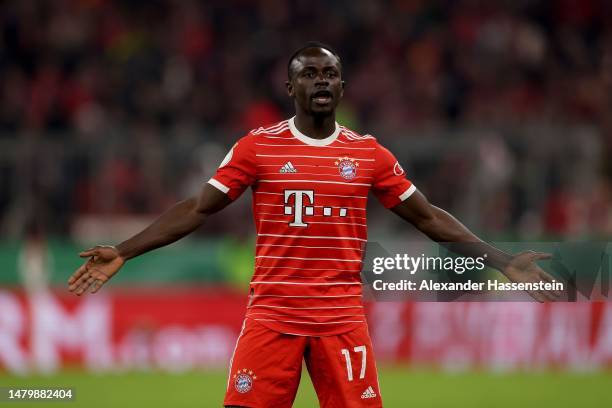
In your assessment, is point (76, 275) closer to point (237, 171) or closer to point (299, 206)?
point (237, 171)

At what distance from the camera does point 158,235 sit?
5945 mm

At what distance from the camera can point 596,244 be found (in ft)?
22.0

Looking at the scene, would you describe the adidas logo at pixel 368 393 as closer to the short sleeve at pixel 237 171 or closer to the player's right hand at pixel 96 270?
the short sleeve at pixel 237 171

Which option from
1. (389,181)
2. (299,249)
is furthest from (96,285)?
(389,181)

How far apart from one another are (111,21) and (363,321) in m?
12.2

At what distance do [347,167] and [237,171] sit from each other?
0.53m

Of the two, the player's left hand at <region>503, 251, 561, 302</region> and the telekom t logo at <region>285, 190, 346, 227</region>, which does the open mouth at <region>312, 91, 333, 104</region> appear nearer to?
the telekom t logo at <region>285, 190, 346, 227</region>

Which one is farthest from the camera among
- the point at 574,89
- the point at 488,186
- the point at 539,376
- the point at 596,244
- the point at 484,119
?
the point at 574,89

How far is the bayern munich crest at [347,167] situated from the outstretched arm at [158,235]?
555 millimetres

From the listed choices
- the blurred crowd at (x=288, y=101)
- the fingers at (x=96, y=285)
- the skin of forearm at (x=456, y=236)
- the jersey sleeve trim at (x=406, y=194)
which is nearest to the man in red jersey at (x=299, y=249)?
the fingers at (x=96, y=285)

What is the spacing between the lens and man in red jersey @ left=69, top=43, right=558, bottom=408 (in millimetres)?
5891

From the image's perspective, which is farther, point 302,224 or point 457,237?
point 457,237

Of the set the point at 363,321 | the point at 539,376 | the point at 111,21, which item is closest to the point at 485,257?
the point at 363,321

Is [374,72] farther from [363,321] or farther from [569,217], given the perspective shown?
[363,321]
